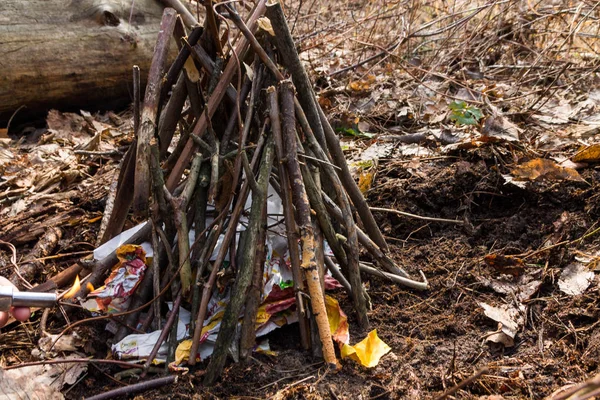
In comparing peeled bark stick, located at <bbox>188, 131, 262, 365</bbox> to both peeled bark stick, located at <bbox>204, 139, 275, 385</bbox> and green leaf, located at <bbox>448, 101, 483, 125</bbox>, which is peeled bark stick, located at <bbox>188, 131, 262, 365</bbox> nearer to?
peeled bark stick, located at <bbox>204, 139, 275, 385</bbox>

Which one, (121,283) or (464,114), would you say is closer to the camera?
(121,283)

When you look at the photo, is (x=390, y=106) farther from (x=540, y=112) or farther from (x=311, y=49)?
(x=311, y=49)

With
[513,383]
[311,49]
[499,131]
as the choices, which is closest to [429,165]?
[499,131]

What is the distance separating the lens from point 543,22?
4820 mm

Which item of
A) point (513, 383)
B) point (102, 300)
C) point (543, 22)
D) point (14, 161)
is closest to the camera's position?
point (513, 383)

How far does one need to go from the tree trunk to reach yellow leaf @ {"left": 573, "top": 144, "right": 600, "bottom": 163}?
10.4 ft

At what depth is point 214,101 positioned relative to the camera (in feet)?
7.10

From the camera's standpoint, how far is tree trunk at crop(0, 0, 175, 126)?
4.12 meters

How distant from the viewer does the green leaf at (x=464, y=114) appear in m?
3.39

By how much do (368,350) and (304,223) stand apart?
1.66ft

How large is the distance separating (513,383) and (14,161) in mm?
3388

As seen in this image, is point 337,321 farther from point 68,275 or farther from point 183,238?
point 68,275

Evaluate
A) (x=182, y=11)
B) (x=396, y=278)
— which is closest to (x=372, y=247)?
(x=396, y=278)

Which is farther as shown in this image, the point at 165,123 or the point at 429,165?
the point at 429,165
